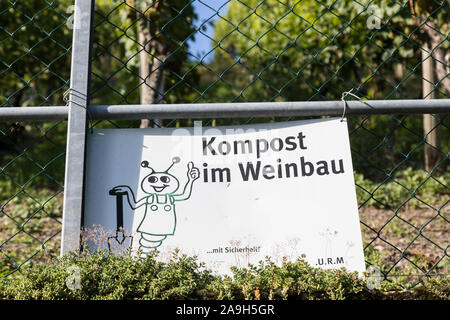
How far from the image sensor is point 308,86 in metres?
4.08

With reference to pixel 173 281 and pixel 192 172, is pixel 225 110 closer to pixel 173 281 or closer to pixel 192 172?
pixel 192 172

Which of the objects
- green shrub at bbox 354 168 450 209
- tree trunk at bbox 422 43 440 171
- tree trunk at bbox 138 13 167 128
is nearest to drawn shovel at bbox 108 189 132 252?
tree trunk at bbox 138 13 167 128

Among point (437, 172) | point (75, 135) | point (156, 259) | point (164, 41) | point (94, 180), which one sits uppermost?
point (164, 41)

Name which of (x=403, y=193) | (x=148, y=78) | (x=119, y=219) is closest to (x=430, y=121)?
(x=403, y=193)

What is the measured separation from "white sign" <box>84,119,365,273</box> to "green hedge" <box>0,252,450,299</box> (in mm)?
74

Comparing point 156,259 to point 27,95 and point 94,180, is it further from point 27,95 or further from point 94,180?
point 27,95

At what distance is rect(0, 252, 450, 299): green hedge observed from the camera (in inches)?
48.4

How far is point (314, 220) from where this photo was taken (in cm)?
142

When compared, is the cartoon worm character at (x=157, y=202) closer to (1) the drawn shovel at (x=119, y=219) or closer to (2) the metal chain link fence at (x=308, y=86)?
(1) the drawn shovel at (x=119, y=219)

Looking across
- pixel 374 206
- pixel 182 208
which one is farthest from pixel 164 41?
pixel 182 208

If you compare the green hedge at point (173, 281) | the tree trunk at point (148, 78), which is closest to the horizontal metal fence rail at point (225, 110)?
the green hedge at point (173, 281)

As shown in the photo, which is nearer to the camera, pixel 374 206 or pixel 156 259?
pixel 156 259

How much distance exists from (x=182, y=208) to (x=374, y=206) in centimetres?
245

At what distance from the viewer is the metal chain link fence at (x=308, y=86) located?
1648 millimetres
